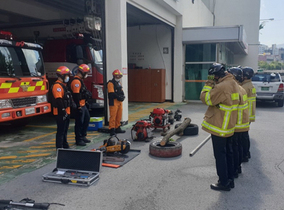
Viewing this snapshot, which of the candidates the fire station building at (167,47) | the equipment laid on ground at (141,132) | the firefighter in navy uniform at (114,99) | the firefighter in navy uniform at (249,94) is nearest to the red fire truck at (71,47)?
the firefighter in navy uniform at (114,99)

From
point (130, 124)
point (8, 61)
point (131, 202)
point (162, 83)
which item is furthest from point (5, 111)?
point (162, 83)

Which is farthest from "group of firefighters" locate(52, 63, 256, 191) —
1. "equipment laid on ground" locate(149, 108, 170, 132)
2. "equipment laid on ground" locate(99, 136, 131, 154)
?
"equipment laid on ground" locate(149, 108, 170, 132)

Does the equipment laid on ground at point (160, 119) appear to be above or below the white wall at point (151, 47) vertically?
below

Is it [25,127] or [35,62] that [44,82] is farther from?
[25,127]

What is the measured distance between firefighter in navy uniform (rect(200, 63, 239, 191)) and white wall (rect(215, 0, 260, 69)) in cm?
3152

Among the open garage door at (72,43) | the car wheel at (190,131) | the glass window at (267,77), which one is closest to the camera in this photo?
the car wheel at (190,131)

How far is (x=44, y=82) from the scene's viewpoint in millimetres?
8898

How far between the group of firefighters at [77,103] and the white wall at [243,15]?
28781 mm

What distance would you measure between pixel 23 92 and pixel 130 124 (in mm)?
3737

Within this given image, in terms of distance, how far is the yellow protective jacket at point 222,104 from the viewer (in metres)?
4.10

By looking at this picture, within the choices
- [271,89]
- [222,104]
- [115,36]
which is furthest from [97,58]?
[271,89]

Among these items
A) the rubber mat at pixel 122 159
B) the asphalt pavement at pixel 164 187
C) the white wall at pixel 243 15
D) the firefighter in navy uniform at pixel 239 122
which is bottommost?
the asphalt pavement at pixel 164 187

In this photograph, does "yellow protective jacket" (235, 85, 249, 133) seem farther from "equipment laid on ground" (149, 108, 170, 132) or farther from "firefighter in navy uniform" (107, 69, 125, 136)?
"firefighter in navy uniform" (107, 69, 125, 136)

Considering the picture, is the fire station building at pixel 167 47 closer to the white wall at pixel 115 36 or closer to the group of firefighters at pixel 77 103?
the white wall at pixel 115 36
